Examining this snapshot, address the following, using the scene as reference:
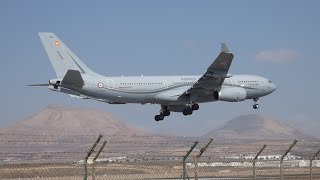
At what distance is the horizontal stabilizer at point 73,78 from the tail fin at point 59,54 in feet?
13.8

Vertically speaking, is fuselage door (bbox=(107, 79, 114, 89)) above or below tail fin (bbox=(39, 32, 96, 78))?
below

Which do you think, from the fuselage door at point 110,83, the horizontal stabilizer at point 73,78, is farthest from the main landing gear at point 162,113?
the horizontal stabilizer at point 73,78

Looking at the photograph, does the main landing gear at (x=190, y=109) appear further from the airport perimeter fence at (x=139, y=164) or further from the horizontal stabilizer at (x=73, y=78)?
the airport perimeter fence at (x=139, y=164)

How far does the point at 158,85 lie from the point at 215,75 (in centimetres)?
629

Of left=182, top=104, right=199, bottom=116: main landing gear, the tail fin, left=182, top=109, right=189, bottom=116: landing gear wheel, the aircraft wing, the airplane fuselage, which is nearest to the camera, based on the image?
the airplane fuselage

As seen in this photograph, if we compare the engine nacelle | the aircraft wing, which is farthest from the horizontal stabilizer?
the engine nacelle

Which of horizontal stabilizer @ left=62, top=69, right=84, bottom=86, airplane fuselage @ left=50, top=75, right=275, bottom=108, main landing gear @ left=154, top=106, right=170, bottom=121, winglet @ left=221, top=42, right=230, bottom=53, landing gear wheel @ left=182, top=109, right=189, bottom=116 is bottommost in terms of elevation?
main landing gear @ left=154, top=106, right=170, bottom=121

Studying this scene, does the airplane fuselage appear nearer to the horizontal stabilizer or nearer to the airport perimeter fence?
the horizontal stabilizer

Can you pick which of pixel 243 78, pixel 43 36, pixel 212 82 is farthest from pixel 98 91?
pixel 243 78

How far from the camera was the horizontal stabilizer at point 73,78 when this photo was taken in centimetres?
6616

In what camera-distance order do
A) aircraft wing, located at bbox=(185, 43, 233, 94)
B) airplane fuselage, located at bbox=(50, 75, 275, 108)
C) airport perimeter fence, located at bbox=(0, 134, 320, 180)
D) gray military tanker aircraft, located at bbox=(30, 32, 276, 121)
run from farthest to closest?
aircraft wing, located at bbox=(185, 43, 233, 94) → airplane fuselage, located at bbox=(50, 75, 275, 108) → gray military tanker aircraft, located at bbox=(30, 32, 276, 121) → airport perimeter fence, located at bbox=(0, 134, 320, 180)

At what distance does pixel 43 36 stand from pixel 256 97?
84.0 feet

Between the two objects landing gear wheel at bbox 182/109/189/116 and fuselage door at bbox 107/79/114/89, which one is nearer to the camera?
fuselage door at bbox 107/79/114/89

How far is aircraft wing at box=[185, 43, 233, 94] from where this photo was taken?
7181cm
